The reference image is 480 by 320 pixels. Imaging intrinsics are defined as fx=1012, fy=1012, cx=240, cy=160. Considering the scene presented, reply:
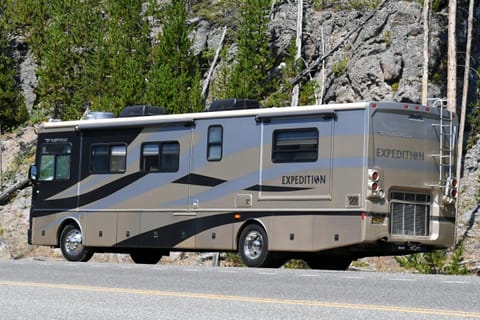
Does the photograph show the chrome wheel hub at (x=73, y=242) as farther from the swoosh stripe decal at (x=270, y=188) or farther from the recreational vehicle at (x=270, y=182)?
the swoosh stripe decal at (x=270, y=188)

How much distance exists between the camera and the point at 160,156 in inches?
821

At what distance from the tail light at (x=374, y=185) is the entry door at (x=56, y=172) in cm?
759

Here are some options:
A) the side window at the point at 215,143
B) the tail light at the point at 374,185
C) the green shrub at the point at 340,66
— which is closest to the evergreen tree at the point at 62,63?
the green shrub at the point at 340,66

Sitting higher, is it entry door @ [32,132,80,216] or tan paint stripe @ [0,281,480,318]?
entry door @ [32,132,80,216]

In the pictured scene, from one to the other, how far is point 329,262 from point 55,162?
22.2 ft

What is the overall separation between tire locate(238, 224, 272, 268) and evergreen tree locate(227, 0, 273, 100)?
674 inches

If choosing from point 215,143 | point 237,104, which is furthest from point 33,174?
point 237,104

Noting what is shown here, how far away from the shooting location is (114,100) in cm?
3856

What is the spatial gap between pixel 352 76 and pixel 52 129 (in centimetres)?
1606

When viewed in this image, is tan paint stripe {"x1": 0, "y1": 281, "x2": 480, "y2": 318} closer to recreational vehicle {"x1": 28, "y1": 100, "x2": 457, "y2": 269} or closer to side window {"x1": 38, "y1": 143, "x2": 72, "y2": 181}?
recreational vehicle {"x1": 28, "y1": 100, "x2": 457, "y2": 269}

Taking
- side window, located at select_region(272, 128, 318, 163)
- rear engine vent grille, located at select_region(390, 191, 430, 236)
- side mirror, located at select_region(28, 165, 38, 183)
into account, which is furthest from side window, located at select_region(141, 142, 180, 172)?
rear engine vent grille, located at select_region(390, 191, 430, 236)

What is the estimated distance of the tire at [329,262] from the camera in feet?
66.6

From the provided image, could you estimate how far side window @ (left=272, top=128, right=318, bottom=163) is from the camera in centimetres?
1833

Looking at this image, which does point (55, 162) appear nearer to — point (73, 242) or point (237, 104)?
point (73, 242)
